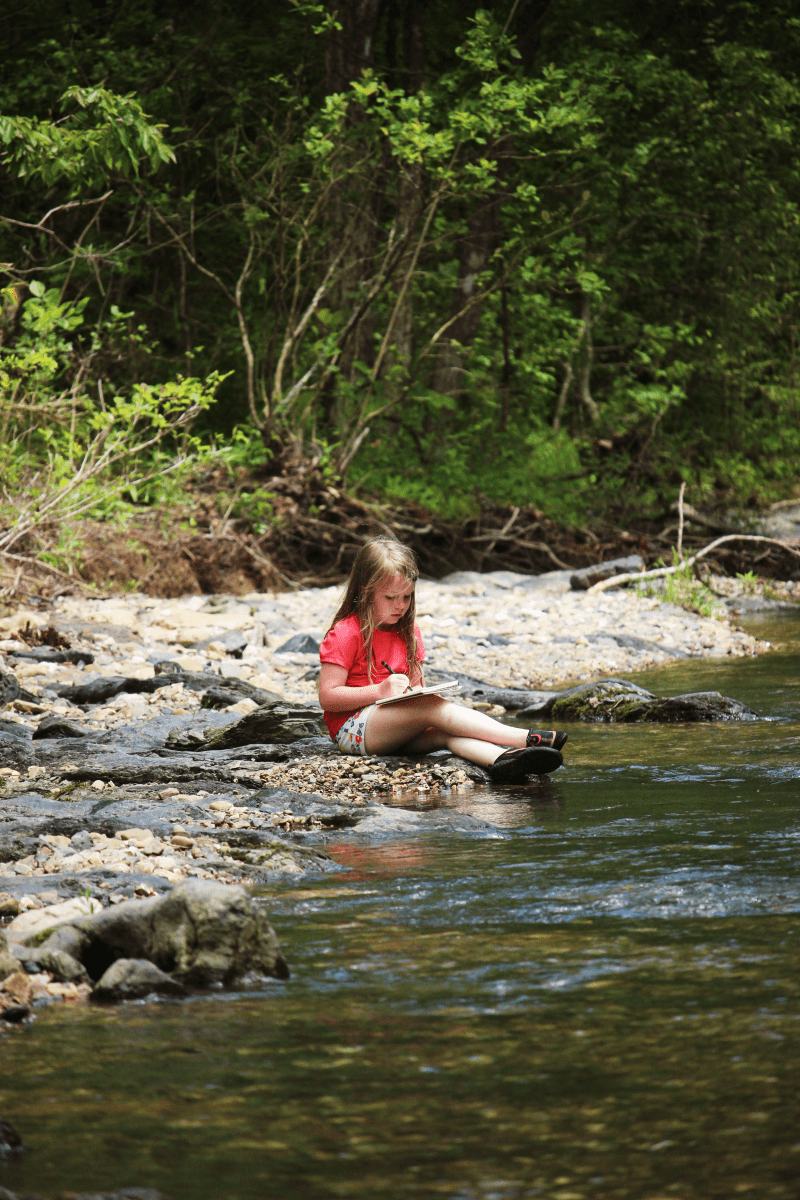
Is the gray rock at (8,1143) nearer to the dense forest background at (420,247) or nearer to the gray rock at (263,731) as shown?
the gray rock at (263,731)

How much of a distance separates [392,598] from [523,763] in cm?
102

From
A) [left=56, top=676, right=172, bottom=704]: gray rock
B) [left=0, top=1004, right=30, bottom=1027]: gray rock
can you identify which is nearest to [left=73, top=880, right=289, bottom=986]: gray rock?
[left=0, top=1004, right=30, bottom=1027]: gray rock

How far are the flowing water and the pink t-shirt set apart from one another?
1823 mm

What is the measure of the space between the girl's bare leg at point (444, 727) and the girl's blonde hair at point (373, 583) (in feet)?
0.76

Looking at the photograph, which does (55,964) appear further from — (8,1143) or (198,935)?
(8,1143)

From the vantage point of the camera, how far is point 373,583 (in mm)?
6066

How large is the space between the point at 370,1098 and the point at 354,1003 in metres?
0.55

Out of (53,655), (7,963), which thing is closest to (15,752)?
(53,655)

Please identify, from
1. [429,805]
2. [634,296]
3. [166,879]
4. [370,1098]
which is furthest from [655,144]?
[370,1098]

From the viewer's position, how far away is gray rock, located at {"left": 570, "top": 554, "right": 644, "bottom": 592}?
14156 mm

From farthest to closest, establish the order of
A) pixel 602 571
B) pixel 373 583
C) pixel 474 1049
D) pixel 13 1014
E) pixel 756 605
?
pixel 602 571
pixel 756 605
pixel 373 583
pixel 13 1014
pixel 474 1049

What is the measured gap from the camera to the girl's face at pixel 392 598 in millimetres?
6031

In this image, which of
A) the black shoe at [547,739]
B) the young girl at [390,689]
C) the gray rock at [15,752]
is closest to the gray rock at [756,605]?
the young girl at [390,689]

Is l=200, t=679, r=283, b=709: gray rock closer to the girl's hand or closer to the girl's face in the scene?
the girl's face
